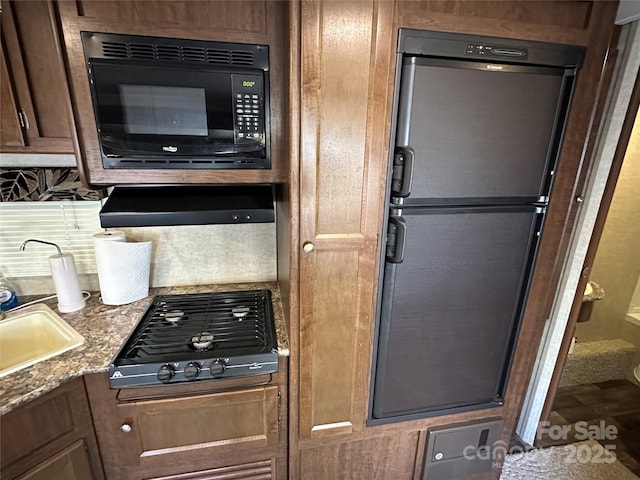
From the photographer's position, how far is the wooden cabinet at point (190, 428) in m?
1.20

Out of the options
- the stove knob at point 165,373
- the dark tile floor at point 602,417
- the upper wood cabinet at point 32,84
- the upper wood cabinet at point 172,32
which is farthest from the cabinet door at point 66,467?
the dark tile floor at point 602,417

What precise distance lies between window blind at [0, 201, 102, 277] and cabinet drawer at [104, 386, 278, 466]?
0.83 metres

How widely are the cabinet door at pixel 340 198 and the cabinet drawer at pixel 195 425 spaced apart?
16 centimetres

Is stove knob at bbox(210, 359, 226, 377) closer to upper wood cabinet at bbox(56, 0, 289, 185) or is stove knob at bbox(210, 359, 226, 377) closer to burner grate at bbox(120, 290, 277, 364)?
burner grate at bbox(120, 290, 277, 364)

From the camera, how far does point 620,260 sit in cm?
249

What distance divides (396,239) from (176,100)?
0.91 m

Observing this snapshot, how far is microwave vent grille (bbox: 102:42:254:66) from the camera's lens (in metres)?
1.11

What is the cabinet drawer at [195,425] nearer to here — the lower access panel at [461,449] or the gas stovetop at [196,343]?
the gas stovetop at [196,343]

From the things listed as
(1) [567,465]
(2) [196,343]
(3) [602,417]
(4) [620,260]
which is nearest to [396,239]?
(2) [196,343]

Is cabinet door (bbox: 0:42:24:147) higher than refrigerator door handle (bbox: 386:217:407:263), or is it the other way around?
cabinet door (bbox: 0:42:24:147)

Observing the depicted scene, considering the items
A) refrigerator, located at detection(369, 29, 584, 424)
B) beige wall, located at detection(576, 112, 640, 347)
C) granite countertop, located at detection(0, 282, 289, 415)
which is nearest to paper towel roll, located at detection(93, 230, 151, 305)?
granite countertop, located at detection(0, 282, 289, 415)

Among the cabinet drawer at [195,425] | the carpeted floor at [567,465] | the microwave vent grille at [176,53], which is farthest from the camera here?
the carpeted floor at [567,465]

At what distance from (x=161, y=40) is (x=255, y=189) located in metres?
0.61

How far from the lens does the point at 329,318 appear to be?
1.24 meters
